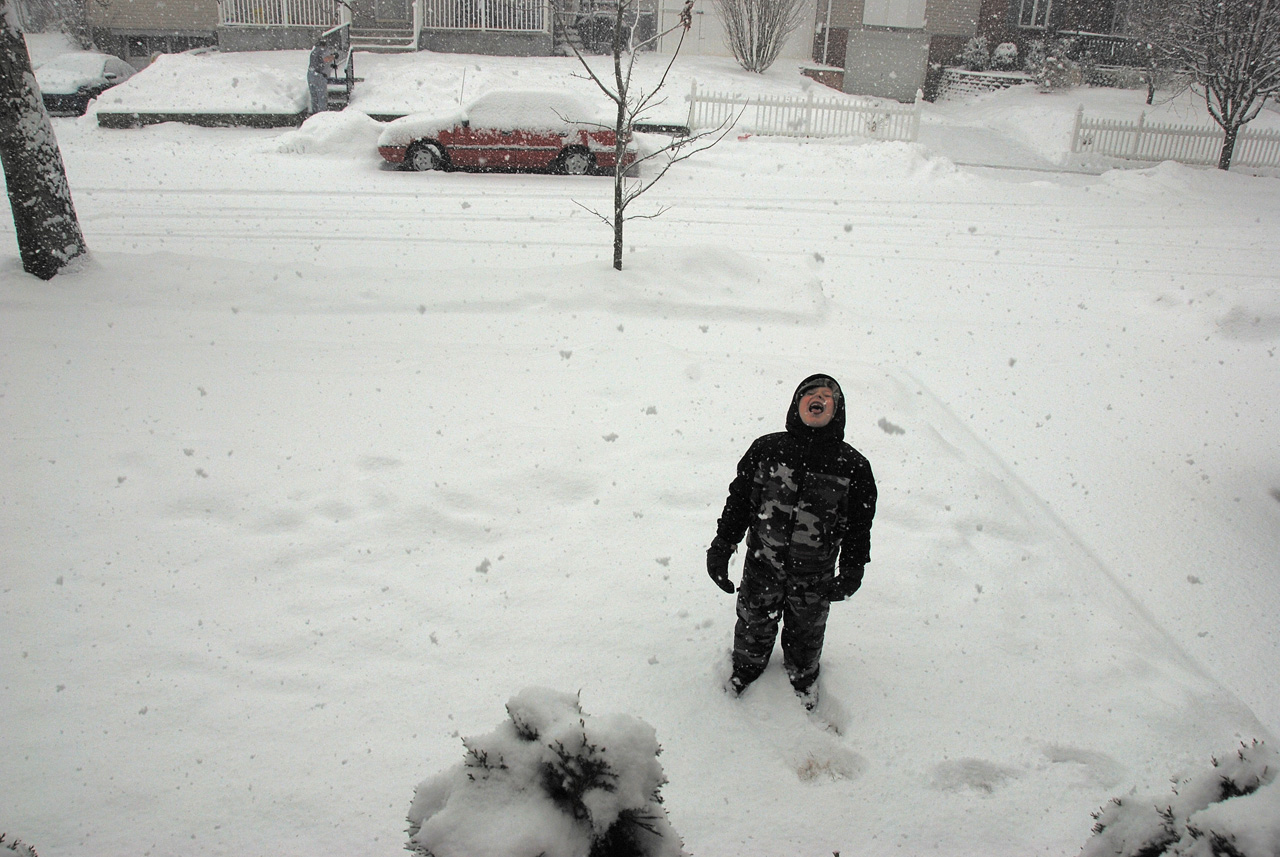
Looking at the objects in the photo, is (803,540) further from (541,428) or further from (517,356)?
(517,356)

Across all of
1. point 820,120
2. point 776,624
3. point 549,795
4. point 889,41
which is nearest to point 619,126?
point 776,624

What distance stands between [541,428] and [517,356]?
4.33ft

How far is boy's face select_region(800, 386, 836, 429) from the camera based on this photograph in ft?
10.0

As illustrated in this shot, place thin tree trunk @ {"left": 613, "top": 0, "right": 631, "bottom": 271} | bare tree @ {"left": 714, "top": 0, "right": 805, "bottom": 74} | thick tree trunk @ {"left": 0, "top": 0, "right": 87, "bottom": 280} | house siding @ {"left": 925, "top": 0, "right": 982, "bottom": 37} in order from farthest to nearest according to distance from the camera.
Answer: house siding @ {"left": 925, "top": 0, "right": 982, "bottom": 37}
bare tree @ {"left": 714, "top": 0, "right": 805, "bottom": 74}
thin tree trunk @ {"left": 613, "top": 0, "right": 631, "bottom": 271}
thick tree trunk @ {"left": 0, "top": 0, "right": 87, "bottom": 280}

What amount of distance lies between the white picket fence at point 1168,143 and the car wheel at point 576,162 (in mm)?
13201

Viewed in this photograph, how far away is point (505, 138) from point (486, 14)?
13126 millimetres

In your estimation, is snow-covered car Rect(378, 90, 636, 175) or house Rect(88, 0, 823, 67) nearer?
snow-covered car Rect(378, 90, 636, 175)

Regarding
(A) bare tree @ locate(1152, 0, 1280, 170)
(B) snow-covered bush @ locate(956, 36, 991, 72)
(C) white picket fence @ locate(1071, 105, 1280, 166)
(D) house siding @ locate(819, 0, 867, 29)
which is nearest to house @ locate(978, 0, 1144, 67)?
(B) snow-covered bush @ locate(956, 36, 991, 72)

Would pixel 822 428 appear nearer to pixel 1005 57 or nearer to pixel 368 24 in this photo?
pixel 368 24

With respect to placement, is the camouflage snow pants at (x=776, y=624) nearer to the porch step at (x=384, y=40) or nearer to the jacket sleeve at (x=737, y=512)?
the jacket sleeve at (x=737, y=512)

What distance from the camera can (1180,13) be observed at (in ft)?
63.5

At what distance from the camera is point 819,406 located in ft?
10.0

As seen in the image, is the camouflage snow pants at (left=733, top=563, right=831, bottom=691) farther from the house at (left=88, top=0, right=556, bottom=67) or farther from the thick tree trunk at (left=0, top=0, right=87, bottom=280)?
the house at (left=88, top=0, right=556, bottom=67)

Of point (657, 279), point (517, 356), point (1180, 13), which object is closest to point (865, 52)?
point (1180, 13)
